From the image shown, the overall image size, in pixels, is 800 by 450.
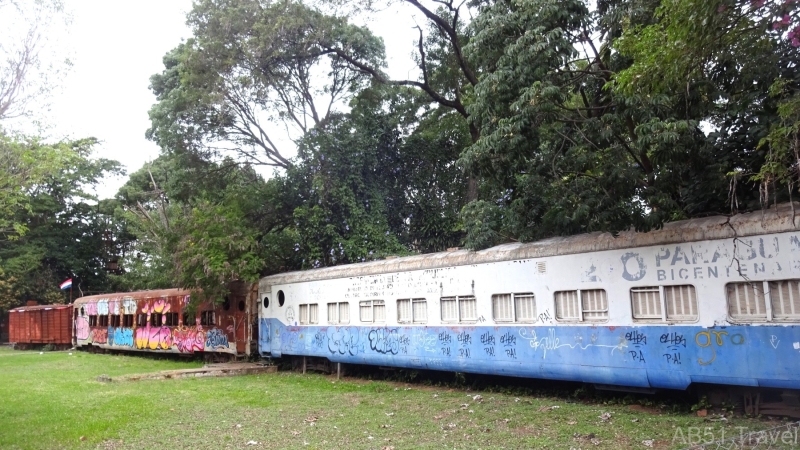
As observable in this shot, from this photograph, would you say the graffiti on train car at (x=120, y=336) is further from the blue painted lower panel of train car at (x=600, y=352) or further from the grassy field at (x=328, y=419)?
the blue painted lower panel of train car at (x=600, y=352)

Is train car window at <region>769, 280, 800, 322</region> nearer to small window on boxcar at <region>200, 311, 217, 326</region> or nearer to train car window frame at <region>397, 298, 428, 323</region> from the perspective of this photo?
train car window frame at <region>397, 298, 428, 323</region>

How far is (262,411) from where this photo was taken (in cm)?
1084

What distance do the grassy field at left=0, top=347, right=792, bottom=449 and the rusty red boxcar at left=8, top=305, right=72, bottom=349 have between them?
1721cm

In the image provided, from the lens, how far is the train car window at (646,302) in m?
9.22

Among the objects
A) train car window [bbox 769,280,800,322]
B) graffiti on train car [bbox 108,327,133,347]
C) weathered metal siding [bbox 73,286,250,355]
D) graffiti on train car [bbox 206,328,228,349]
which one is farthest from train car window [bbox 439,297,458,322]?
graffiti on train car [bbox 108,327,133,347]

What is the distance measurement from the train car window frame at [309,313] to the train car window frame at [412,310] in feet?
10.8

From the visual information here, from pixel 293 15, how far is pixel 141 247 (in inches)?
779

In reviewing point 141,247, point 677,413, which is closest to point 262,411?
point 677,413

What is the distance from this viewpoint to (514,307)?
11211 mm

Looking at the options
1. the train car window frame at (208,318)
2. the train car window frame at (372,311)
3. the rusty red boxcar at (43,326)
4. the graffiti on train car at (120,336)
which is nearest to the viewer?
the train car window frame at (372,311)

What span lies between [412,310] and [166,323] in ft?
42.0

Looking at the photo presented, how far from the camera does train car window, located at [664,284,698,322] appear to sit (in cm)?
878

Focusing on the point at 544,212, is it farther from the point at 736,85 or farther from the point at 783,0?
the point at 783,0

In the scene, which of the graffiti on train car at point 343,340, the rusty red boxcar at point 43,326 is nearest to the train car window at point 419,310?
the graffiti on train car at point 343,340
